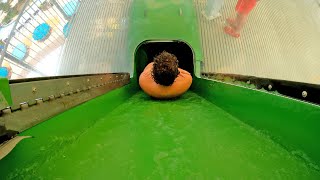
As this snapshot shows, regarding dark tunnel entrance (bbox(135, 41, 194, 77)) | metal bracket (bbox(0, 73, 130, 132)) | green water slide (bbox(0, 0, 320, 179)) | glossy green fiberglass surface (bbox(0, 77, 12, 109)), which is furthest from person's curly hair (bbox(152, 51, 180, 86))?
glossy green fiberglass surface (bbox(0, 77, 12, 109))

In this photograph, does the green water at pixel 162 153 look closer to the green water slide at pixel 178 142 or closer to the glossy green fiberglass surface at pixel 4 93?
the green water slide at pixel 178 142

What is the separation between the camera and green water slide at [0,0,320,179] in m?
0.94

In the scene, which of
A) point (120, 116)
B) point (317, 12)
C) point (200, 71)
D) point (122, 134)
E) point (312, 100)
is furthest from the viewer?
point (317, 12)

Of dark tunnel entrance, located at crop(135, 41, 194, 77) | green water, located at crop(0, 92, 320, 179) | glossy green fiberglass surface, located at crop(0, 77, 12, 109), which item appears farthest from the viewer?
dark tunnel entrance, located at crop(135, 41, 194, 77)

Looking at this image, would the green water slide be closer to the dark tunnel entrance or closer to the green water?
the green water

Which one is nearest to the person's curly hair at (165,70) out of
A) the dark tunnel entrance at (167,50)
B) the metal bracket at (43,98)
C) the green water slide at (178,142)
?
the green water slide at (178,142)

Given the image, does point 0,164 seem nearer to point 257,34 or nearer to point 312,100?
point 312,100

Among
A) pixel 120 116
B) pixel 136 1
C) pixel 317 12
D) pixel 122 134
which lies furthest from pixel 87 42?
pixel 317 12

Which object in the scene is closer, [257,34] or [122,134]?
[122,134]

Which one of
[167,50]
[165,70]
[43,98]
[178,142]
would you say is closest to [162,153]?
[178,142]

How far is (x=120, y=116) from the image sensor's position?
5.18 feet

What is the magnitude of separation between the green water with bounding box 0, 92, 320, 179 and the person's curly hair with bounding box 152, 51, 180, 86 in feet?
1.38

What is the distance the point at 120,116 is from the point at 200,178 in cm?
77

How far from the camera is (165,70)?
1838 mm
